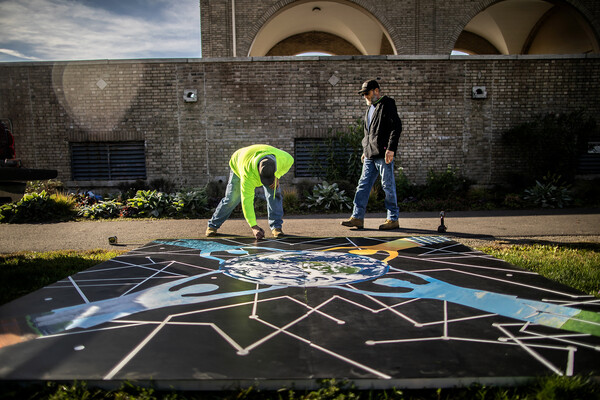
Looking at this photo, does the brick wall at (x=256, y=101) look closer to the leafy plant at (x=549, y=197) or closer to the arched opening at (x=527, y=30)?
the leafy plant at (x=549, y=197)

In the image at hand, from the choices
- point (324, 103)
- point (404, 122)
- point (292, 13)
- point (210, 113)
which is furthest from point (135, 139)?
point (292, 13)

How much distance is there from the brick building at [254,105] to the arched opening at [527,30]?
8481 millimetres

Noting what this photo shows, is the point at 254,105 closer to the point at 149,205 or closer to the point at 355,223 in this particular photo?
the point at 149,205

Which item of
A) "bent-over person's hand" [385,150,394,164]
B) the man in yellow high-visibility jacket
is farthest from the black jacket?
the man in yellow high-visibility jacket

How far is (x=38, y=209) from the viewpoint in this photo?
735 centimetres

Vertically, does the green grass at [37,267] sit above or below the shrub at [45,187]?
below

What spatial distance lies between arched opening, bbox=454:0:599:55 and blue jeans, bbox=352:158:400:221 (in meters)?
14.8

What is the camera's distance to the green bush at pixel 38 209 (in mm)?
7113

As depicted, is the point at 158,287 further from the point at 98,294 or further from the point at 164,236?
the point at 164,236

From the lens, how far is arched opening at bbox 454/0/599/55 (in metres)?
16.7

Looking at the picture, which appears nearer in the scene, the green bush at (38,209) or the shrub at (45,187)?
the green bush at (38,209)

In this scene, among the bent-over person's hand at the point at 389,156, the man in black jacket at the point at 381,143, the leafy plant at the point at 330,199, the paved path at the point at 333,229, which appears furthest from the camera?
the leafy plant at the point at 330,199

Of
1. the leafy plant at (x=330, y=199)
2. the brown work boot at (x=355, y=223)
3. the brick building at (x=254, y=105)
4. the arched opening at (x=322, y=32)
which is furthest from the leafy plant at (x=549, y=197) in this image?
the arched opening at (x=322, y=32)

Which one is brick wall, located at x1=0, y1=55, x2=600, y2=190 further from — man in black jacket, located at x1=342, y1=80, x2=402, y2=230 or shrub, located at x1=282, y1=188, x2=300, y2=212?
man in black jacket, located at x1=342, y1=80, x2=402, y2=230
